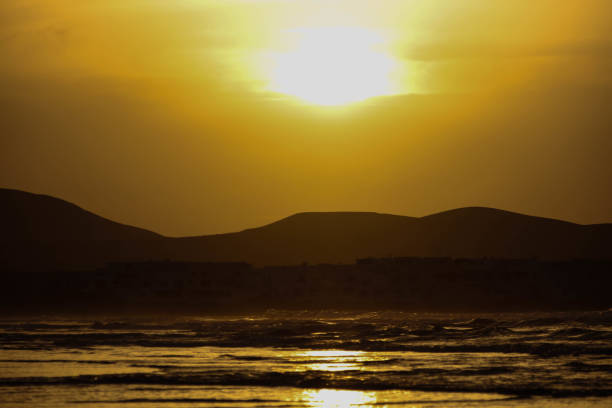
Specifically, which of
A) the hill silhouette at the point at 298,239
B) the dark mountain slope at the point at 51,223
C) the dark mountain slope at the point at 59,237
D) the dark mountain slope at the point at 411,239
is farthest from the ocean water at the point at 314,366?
the dark mountain slope at the point at 411,239

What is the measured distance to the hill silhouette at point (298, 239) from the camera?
112875mm

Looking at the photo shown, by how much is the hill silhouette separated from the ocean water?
2528 inches

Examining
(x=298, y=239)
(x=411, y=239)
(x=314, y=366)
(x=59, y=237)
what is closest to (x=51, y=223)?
(x=59, y=237)

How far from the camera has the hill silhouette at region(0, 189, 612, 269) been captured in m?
113

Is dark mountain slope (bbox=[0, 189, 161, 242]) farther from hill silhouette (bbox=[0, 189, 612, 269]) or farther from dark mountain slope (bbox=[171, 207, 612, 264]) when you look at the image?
dark mountain slope (bbox=[171, 207, 612, 264])

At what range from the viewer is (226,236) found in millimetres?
130250

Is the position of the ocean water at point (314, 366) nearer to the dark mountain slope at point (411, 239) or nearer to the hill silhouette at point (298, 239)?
the hill silhouette at point (298, 239)

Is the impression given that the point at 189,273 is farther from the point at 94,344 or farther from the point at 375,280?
the point at 94,344

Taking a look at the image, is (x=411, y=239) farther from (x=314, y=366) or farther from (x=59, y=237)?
(x=314, y=366)

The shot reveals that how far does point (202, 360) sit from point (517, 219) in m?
101

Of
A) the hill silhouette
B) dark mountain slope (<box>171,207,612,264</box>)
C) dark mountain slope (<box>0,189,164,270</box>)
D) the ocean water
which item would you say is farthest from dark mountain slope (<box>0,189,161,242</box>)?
the ocean water

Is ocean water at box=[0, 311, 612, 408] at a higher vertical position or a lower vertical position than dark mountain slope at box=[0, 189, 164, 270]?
lower

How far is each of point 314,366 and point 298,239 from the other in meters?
105

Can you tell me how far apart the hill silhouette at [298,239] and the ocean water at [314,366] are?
6421cm
